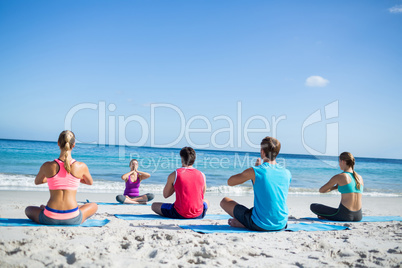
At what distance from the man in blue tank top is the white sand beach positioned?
0.70ft

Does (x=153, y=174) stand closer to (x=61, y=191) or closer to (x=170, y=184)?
(x=170, y=184)

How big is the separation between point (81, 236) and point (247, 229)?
89.3 inches

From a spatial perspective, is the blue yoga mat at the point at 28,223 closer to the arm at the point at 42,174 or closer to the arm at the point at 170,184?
the arm at the point at 42,174

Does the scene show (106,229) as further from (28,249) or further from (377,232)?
(377,232)

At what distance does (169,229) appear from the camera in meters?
4.46

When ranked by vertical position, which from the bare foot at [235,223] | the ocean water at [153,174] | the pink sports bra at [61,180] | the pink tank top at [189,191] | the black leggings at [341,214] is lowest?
the ocean water at [153,174]

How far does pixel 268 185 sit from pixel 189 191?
1530 millimetres

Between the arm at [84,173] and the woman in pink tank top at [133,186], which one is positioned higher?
the arm at [84,173]

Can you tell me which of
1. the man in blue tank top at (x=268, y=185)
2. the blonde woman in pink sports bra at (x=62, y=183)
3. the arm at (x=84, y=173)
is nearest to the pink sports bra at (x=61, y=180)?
the blonde woman in pink sports bra at (x=62, y=183)

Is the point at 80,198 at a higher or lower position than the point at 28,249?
lower

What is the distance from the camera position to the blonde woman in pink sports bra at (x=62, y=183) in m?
3.91

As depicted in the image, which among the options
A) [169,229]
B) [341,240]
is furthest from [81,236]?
[341,240]

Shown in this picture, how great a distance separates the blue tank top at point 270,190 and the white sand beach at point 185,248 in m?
0.30

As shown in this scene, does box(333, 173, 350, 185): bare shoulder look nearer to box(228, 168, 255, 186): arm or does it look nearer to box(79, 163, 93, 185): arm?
box(228, 168, 255, 186): arm
